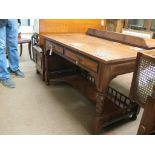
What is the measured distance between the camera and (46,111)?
180 cm

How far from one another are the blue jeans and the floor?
0.76 feet

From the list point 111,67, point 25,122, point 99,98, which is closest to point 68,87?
point 25,122

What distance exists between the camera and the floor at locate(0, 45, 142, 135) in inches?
61.2

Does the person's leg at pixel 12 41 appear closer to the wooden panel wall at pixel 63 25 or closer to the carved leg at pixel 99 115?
the wooden panel wall at pixel 63 25

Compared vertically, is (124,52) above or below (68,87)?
above

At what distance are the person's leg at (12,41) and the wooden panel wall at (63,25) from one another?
367 mm

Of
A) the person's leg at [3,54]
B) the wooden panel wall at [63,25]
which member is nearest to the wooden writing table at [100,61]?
the wooden panel wall at [63,25]

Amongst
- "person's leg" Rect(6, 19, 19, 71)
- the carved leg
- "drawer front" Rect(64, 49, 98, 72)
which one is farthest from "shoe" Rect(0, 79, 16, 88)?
the carved leg

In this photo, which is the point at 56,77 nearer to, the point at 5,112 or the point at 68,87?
the point at 68,87

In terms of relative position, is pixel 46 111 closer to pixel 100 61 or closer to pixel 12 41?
pixel 100 61

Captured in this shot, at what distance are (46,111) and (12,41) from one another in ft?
3.70
